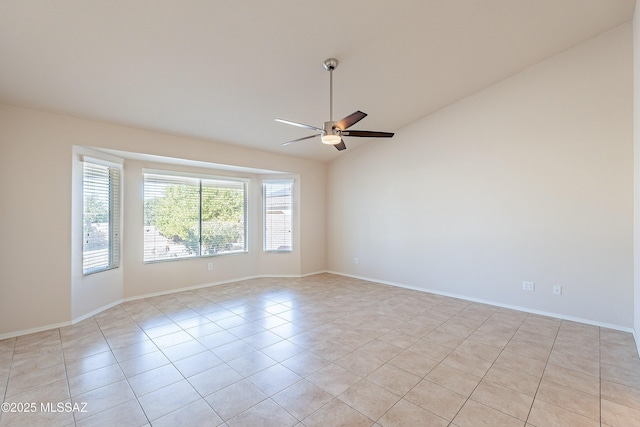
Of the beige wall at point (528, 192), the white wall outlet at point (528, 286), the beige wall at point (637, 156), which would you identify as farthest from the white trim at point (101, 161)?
the beige wall at point (637, 156)

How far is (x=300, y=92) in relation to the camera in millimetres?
3758

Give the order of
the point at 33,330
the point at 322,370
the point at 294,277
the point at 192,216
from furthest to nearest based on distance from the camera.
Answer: the point at 294,277
the point at 192,216
the point at 33,330
the point at 322,370

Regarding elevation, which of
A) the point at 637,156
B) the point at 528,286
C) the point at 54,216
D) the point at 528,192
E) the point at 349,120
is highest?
the point at 349,120

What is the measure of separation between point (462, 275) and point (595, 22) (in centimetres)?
366

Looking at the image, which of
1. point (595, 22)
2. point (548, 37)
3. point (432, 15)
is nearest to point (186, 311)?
point (432, 15)

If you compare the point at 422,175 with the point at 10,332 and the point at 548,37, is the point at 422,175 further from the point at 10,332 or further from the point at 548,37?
the point at 10,332

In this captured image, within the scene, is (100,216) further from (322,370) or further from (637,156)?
(637,156)

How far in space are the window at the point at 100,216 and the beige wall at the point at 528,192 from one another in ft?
15.4

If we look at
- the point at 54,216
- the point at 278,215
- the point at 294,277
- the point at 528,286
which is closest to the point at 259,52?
the point at 54,216

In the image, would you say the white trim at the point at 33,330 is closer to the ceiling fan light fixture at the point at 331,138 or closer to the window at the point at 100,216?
the window at the point at 100,216

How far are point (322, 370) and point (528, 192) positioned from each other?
3744mm

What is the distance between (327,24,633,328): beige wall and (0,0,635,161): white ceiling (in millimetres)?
490

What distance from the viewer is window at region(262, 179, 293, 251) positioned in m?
6.27

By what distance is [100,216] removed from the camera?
4152 millimetres
